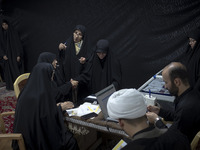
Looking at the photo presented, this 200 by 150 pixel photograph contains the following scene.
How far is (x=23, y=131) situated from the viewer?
2.09m

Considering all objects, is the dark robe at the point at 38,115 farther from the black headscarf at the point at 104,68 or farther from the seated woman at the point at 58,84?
the black headscarf at the point at 104,68

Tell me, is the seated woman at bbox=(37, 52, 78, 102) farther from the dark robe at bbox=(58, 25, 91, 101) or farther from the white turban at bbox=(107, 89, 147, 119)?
the white turban at bbox=(107, 89, 147, 119)

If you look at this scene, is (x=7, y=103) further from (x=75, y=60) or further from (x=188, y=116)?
(x=188, y=116)

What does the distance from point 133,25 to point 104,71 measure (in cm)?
154

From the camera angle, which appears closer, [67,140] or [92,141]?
[67,140]

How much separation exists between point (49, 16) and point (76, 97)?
2.86 meters

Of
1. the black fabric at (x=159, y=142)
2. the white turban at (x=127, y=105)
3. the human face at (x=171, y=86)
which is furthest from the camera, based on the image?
the human face at (x=171, y=86)

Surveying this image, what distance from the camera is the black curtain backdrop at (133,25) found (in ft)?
12.8

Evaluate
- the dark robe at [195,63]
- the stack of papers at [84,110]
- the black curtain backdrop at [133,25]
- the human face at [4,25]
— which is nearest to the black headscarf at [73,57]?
the black curtain backdrop at [133,25]

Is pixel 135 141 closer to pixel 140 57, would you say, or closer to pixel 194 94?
pixel 194 94

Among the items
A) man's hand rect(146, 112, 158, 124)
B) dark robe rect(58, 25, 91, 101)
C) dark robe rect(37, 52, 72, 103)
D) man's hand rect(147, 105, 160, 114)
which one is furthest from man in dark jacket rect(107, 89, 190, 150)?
dark robe rect(58, 25, 91, 101)

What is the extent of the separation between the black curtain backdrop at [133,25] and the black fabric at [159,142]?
10.3ft

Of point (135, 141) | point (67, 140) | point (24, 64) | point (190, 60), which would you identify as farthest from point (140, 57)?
point (24, 64)

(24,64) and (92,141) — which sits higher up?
(24,64)
